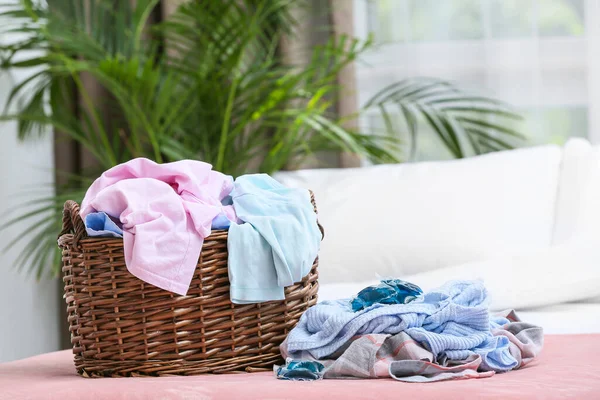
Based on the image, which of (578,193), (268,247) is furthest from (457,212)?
(268,247)

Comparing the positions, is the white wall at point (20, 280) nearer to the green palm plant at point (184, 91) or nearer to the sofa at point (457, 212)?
the green palm plant at point (184, 91)

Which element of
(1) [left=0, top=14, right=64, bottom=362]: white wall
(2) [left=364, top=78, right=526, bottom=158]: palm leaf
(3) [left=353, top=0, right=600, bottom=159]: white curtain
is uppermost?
(3) [left=353, top=0, right=600, bottom=159]: white curtain

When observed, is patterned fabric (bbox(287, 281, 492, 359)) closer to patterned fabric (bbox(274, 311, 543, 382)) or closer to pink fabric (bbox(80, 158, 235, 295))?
patterned fabric (bbox(274, 311, 543, 382))

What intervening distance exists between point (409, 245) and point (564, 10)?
4.02 feet

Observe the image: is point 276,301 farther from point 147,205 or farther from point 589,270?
point 589,270

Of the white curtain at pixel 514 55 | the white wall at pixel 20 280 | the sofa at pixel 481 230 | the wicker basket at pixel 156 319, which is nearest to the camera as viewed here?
the wicker basket at pixel 156 319

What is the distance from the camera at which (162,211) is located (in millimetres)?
1062

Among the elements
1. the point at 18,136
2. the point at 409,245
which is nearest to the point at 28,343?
the point at 18,136

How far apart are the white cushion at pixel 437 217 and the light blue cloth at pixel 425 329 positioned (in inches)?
32.5

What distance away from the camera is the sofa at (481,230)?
1.56 metres

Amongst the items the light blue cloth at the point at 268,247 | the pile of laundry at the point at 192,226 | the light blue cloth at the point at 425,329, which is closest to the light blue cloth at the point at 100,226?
the pile of laundry at the point at 192,226

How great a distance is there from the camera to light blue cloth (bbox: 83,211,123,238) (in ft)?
3.43

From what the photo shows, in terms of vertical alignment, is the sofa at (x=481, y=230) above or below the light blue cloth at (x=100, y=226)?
below

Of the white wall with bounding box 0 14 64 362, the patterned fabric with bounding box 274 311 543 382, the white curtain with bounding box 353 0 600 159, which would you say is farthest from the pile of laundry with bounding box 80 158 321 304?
the white curtain with bounding box 353 0 600 159
